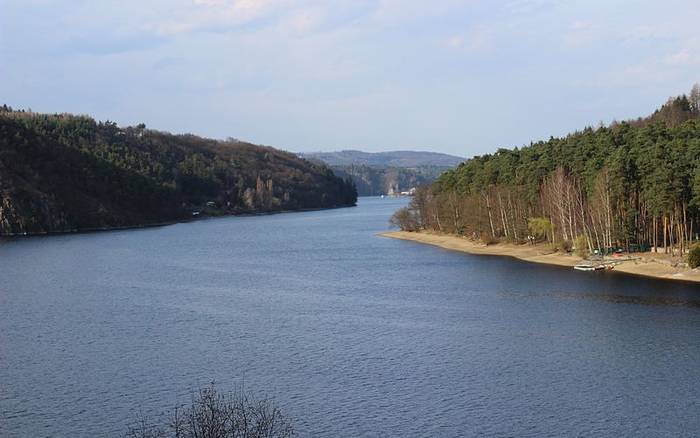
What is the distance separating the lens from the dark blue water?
33375 millimetres

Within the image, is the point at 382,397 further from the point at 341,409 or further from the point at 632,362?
the point at 632,362

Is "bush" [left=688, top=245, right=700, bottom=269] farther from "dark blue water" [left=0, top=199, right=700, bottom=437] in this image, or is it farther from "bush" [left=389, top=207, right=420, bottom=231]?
"bush" [left=389, top=207, right=420, bottom=231]

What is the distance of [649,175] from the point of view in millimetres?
73688

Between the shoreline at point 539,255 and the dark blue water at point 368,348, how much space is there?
2905 mm

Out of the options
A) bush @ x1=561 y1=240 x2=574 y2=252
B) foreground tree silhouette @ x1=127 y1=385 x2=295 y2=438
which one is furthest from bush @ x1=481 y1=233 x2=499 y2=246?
foreground tree silhouette @ x1=127 y1=385 x2=295 y2=438

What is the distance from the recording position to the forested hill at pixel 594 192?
7169 centimetres

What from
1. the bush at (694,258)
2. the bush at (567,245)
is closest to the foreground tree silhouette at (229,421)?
the bush at (694,258)

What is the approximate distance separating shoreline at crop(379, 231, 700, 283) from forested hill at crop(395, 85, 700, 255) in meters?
1.64

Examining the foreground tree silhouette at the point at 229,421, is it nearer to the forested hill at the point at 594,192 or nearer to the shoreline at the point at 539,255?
the shoreline at the point at 539,255

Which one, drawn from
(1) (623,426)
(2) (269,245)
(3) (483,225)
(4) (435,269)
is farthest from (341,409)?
(2) (269,245)

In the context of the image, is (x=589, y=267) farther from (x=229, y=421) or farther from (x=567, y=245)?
(x=229, y=421)

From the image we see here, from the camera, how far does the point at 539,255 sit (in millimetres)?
89188

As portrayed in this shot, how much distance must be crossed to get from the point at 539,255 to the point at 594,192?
10904 mm

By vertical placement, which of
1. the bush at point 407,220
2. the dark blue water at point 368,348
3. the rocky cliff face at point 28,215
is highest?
the rocky cliff face at point 28,215
